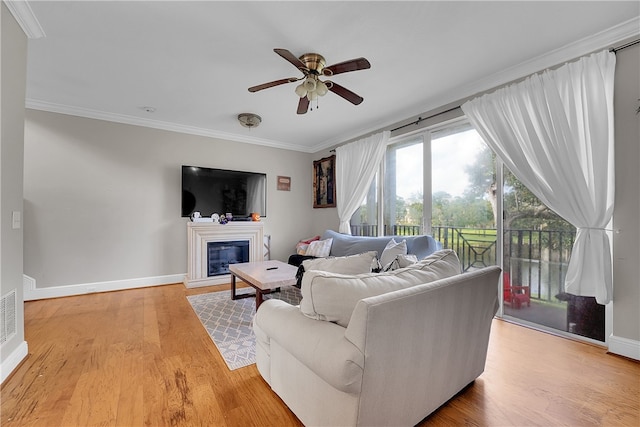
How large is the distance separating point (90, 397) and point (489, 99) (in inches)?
157

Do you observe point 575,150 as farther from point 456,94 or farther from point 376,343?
point 376,343

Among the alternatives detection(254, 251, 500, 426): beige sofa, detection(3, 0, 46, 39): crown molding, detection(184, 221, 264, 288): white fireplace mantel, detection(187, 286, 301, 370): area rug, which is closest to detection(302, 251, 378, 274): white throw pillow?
detection(254, 251, 500, 426): beige sofa

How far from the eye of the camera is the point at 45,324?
8.66 feet

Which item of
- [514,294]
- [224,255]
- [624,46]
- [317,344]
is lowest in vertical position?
[514,294]

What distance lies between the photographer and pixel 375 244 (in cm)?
356

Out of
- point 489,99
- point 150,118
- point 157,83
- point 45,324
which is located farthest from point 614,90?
point 45,324

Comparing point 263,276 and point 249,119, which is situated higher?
point 249,119

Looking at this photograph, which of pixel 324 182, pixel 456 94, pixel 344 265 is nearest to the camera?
pixel 344 265

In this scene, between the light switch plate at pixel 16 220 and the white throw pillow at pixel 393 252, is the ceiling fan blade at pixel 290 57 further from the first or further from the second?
the light switch plate at pixel 16 220

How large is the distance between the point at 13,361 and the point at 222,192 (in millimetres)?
3030

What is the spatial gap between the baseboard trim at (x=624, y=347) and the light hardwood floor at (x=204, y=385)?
0.06 meters

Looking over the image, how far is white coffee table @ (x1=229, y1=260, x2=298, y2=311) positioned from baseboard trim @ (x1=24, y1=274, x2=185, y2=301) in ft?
4.52

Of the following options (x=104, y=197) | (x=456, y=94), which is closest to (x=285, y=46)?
(x=456, y=94)

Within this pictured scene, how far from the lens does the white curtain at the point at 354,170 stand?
4.07 metres
